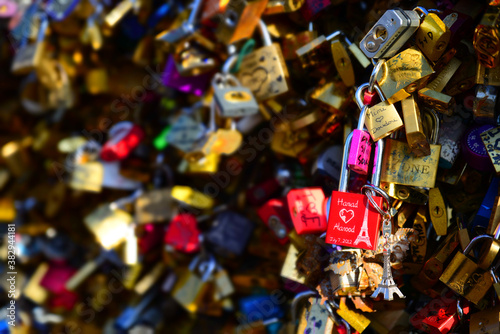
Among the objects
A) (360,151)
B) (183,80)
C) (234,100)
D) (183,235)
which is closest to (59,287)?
(183,235)

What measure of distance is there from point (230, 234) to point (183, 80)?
46 cm

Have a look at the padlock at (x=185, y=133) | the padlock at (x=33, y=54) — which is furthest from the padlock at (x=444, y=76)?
the padlock at (x=33, y=54)

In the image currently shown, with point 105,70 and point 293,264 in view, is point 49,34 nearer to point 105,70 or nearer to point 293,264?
point 105,70

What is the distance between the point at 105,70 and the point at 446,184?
114 cm

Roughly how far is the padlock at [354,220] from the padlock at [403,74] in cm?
11

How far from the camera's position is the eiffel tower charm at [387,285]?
69 centimetres

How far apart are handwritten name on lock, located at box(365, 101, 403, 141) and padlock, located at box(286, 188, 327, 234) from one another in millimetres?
199

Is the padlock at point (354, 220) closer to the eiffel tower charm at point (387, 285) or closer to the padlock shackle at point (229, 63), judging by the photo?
the eiffel tower charm at point (387, 285)

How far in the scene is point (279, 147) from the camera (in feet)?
3.36

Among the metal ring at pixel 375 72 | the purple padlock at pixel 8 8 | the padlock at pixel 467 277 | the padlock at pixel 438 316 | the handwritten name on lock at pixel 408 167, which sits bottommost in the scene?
the padlock at pixel 438 316

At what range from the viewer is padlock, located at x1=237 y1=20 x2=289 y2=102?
3.05ft

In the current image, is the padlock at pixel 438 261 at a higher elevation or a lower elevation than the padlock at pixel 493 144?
lower

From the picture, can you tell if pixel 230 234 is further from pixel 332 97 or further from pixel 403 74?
pixel 403 74

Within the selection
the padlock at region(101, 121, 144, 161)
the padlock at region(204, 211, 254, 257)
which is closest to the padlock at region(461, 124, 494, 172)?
the padlock at region(204, 211, 254, 257)
